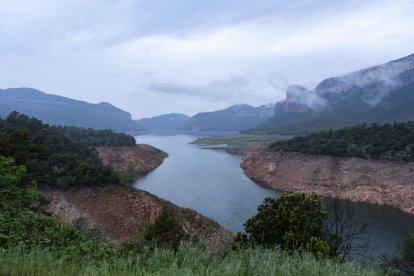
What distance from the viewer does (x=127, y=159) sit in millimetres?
74688

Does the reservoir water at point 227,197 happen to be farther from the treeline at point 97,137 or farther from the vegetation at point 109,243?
the vegetation at point 109,243

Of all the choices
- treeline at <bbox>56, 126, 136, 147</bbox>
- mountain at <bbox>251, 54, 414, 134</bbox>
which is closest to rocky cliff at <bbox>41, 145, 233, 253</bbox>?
treeline at <bbox>56, 126, 136, 147</bbox>

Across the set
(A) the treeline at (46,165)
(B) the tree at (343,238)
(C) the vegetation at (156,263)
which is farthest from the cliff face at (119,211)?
(C) the vegetation at (156,263)

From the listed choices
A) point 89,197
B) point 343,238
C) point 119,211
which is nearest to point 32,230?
point 119,211

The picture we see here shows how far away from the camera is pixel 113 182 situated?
34188mm

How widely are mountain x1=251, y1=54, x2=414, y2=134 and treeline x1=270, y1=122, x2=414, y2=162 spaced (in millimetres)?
44287

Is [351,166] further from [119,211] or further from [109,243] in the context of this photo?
[109,243]

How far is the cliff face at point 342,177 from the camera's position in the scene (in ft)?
144

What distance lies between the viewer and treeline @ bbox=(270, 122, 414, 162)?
50.0 meters

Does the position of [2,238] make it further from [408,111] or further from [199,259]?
[408,111]

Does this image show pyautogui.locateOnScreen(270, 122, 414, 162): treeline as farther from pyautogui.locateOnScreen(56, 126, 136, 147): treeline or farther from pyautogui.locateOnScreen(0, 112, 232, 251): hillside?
pyautogui.locateOnScreen(56, 126, 136, 147): treeline

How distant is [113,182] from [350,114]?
334 feet

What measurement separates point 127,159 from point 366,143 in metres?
42.2

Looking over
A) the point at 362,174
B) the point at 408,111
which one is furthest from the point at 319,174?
the point at 408,111
